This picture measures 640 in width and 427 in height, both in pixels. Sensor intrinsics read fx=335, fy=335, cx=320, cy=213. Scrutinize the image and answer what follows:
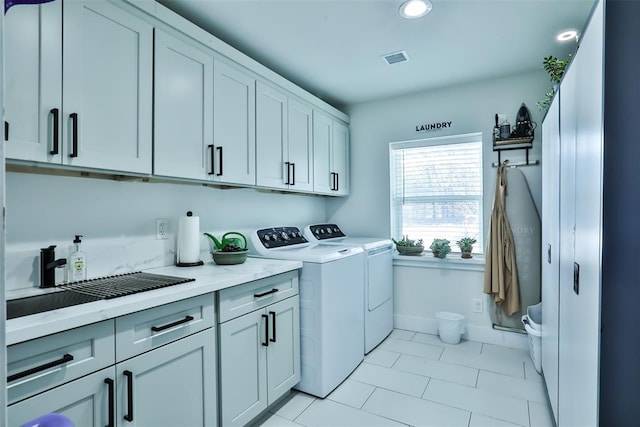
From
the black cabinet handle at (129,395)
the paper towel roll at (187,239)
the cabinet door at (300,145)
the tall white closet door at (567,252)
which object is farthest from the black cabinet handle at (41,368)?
the cabinet door at (300,145)

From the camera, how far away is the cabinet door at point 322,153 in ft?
10.2

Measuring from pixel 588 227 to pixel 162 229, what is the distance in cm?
211

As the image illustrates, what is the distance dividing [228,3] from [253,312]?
1.75 metres

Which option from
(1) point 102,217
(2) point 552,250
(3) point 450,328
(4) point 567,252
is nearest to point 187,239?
(1) point 102,217

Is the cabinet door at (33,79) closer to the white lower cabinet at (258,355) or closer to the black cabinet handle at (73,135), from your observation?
the black cabinet handle at (73,135)

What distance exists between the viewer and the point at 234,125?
2207mm

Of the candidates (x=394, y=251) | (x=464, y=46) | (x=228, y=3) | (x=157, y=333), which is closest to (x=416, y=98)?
(x=464, y=46)

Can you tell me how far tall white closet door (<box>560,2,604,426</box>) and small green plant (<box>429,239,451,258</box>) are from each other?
1.84 m

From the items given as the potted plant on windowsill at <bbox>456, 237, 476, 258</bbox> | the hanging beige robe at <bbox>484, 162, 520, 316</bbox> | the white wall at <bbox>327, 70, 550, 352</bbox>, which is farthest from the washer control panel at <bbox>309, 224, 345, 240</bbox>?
the hanging beige robe at <bbox>484, 162, 520, 316</bbox>

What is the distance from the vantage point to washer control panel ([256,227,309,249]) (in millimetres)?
2644

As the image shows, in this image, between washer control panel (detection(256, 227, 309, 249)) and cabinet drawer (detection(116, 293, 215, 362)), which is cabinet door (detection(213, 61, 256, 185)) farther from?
cabinet drawer (detection(116, 293, 215, 362))

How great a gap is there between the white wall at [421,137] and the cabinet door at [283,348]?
164 cm

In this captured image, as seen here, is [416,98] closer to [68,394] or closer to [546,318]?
[546,318]

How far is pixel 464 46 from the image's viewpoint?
244 cm
